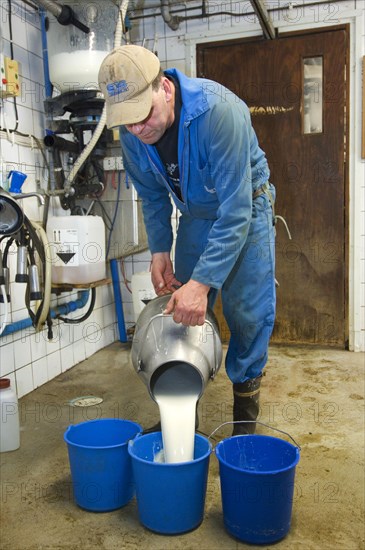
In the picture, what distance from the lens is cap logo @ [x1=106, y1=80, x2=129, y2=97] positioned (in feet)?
4.68

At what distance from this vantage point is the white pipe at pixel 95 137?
2.66 meters

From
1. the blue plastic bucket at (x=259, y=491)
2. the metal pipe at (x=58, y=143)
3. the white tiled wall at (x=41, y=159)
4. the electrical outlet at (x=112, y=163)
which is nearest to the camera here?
the blue plastic bucket at (x=259, y=491)

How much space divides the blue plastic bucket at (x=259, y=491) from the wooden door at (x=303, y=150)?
1896mm

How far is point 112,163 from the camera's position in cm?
315

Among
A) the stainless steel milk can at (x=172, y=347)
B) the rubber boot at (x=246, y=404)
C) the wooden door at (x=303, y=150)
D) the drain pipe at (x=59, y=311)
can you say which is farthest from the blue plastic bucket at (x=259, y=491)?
the wooden door at (x=303, y=150)

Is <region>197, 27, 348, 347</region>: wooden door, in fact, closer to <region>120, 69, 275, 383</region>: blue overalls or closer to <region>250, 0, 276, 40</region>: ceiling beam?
<region>250, 0, 276, 40</region>: ceiling beam

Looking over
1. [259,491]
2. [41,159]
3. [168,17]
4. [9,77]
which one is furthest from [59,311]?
[168,17]

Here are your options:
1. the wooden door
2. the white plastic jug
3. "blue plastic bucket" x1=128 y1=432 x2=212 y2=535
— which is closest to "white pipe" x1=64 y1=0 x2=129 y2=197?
the wooden door

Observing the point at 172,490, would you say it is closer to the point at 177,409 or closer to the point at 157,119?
the point at 177,409

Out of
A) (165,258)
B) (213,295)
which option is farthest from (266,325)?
(165,258)

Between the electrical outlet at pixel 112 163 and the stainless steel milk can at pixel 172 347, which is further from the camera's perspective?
the electrical outlet at pixel 112 163

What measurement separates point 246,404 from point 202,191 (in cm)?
84

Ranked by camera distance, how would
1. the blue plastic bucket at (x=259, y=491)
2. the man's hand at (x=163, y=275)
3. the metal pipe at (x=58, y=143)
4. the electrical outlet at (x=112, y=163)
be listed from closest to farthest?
the blue plastic bucket at (x=259, y=491) → the man's hand at (x=163, y=275) → the metal pipe at (x=58, y=143) → the electrical outlet at (x=112, y=163)

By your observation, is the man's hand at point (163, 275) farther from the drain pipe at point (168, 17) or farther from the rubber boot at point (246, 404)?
the drain pipe at point (168, 17)
